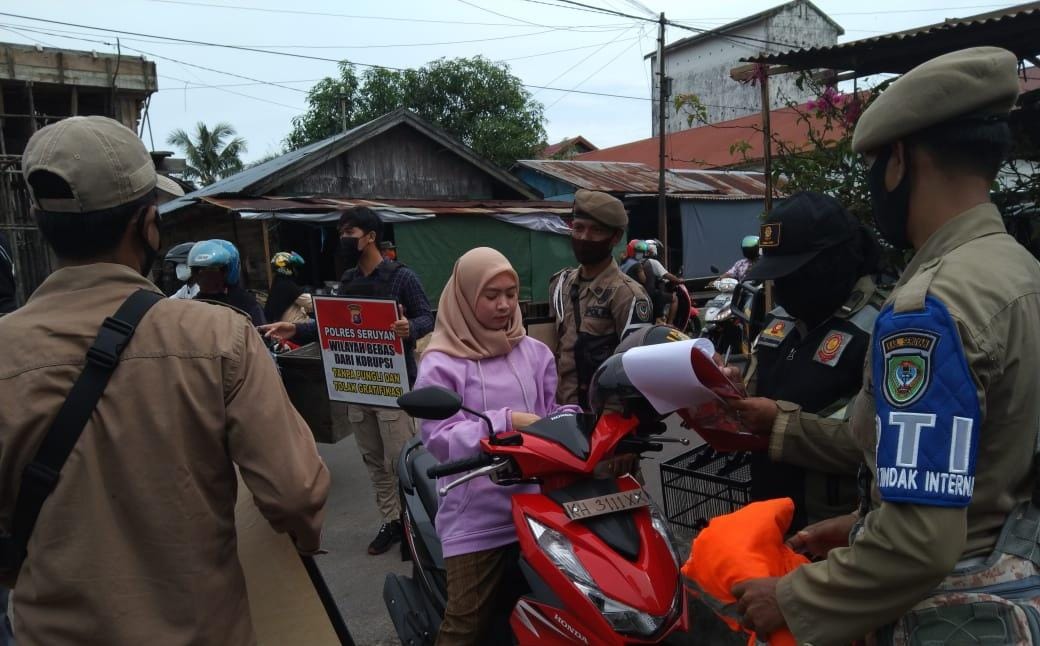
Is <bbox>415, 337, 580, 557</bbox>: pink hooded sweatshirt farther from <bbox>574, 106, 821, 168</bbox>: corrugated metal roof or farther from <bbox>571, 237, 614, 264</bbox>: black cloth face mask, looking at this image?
<bbox>574, 106, 821, 168</bbox>: corrugated metal roof

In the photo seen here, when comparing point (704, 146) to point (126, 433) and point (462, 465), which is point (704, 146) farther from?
point (126, 433)

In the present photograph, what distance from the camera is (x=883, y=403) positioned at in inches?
47.4

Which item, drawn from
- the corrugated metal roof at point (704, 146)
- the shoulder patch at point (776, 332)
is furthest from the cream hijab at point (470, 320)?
the corrugated metal roof at point (704, 146)

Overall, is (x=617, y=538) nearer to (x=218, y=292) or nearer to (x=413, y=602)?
(x=413, y=602)

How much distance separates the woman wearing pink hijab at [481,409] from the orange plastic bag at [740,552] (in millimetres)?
814

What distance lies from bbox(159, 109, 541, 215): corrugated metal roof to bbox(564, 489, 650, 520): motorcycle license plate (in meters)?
11.8

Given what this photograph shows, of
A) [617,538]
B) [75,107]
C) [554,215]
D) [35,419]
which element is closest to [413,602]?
[617,538]

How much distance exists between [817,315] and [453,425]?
1166mm

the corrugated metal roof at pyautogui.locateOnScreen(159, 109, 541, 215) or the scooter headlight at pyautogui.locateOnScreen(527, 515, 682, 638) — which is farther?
the corrugated metal roof at pyautogui.locateOnScreen(159, 109, 541, 215)

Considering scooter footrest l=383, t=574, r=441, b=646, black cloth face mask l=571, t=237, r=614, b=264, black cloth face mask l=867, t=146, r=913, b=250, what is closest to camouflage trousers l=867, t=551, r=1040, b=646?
black cloth face mask l=867, t=146, r=913, b=250

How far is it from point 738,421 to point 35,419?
160 cm

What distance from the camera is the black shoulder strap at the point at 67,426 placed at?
4.54 ft

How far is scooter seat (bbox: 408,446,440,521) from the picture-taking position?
8.94 ft

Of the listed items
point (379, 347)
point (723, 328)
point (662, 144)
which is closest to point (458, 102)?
point (662, 144)
